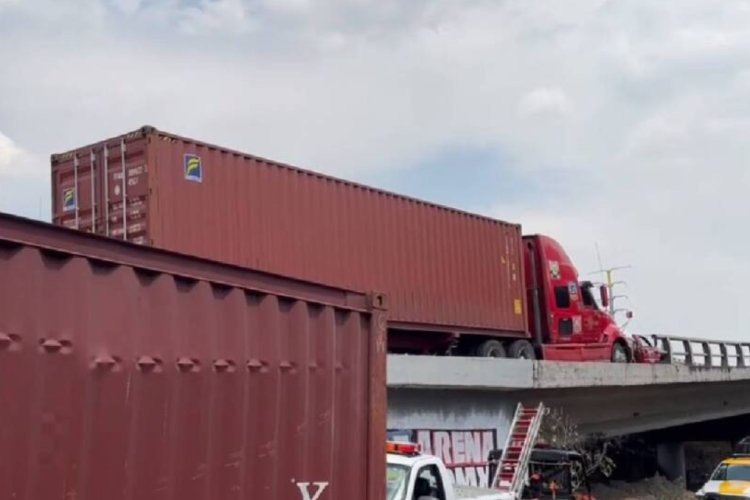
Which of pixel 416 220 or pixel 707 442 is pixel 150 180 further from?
pixel 707 442

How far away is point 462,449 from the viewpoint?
60.1 ft

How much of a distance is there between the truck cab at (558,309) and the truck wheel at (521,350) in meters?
0.54

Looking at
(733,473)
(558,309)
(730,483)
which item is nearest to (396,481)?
(558,309)

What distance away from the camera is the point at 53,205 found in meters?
15.6

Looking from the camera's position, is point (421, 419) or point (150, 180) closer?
point (150, 180)

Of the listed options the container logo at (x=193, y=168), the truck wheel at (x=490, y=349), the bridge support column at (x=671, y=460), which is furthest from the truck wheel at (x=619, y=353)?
the bridge support column at (x=671, y=460)

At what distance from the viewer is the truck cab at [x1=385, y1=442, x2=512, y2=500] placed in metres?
8.09

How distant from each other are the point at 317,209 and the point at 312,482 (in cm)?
1097

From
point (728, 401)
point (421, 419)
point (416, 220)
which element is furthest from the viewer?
point (728, 401)

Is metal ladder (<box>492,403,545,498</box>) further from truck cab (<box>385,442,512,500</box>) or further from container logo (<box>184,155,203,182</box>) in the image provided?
truck cab (<box>385,442,512,500</box>)

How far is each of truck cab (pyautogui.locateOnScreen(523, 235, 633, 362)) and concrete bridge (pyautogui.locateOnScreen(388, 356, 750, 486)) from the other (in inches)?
37.5

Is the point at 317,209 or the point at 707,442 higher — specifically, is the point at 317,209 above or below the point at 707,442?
above

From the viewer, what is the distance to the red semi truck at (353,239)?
14359mm

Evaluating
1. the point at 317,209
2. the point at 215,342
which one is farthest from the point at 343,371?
the point at 317,209
